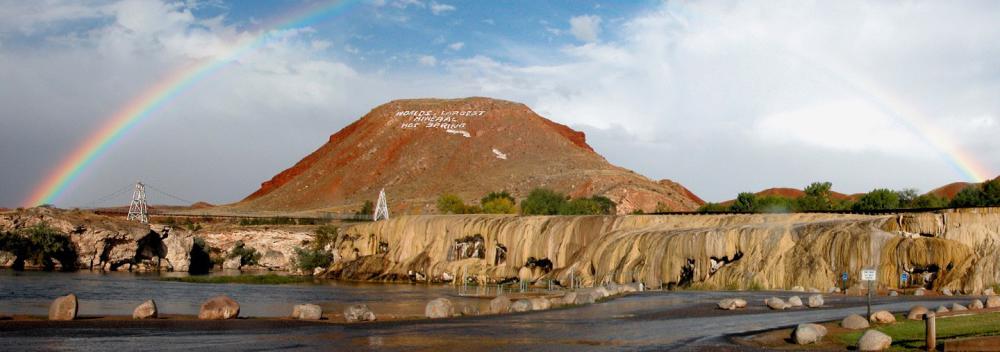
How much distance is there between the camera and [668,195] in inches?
6004

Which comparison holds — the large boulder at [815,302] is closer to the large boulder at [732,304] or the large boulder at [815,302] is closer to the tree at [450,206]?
the large boulder at [732,304]

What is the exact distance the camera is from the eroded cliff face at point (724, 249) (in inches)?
1971

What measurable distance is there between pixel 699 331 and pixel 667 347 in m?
4.55

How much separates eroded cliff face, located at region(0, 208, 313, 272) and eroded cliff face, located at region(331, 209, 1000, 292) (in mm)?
33338

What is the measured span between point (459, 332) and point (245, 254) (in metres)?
97.1

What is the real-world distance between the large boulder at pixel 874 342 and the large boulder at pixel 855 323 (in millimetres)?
5174

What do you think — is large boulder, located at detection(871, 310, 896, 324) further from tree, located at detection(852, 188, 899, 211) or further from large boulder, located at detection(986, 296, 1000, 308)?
tree, located at detection(852, 188, 899, 211)

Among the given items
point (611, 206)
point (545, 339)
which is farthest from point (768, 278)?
point (611, 206)

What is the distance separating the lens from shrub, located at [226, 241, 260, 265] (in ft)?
387

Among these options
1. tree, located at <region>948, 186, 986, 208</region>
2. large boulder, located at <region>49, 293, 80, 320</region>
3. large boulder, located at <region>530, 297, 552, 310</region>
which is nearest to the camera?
large boulder, located at <region>49, 293, 80, 320</region>

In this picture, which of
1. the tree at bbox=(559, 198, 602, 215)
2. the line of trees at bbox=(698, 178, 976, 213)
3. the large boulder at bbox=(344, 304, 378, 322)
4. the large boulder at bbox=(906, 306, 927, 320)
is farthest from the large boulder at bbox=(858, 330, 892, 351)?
the tree at bbox=(559, 198, 602, 215)

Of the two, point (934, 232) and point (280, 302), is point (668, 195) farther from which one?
point (280, 302)

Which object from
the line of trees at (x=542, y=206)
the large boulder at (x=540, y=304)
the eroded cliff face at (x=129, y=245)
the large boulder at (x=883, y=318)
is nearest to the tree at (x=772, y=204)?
the line of trees at (x=542, y=206)

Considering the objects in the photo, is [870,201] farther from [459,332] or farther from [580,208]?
[459,332]
